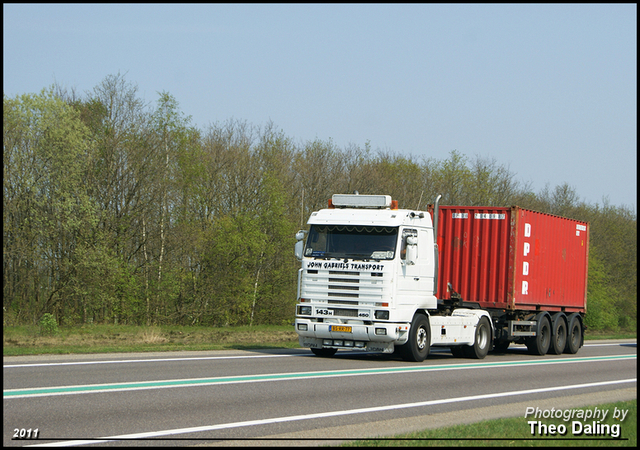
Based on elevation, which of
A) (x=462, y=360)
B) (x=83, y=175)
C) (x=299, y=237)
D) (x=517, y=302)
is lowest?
(x=462, y=360)

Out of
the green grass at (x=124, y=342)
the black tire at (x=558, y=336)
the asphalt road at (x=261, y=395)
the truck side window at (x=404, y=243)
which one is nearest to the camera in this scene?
the asphalt road at (x=261, y=395)

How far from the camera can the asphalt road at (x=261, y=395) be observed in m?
7.71

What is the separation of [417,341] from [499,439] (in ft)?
30.3

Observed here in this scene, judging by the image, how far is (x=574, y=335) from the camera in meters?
24.0

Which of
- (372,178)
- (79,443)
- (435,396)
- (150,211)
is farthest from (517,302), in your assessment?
(372,178)

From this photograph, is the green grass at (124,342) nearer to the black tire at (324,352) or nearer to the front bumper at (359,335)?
the black tire at (324,352)

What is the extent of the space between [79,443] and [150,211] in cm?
3068

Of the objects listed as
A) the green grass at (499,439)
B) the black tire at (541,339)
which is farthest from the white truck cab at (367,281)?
the green grass at (499,439)

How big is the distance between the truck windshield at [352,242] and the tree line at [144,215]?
17.6 m

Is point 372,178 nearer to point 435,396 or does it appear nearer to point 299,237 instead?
point 299,237

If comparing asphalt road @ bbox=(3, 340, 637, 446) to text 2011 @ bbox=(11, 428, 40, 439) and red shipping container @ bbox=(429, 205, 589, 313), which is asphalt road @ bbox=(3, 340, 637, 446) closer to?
text 2011 @ bbox=(11, 428, 40, 439)

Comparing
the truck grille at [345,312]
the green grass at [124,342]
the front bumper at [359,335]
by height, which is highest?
the truck grille at [345,312]

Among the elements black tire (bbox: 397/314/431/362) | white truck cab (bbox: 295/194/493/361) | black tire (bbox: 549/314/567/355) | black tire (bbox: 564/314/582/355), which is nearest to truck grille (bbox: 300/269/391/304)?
white truck cab (bbox: 295/194/493/361)

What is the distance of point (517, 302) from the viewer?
2019 centimetres
